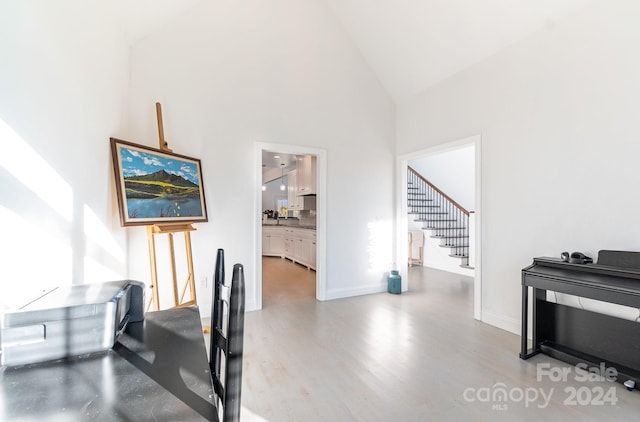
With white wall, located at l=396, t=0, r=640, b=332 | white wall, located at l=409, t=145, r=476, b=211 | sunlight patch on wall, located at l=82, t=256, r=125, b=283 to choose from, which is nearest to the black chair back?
sunlight patch on wall, located at l=82, t=256, r=125, b=283

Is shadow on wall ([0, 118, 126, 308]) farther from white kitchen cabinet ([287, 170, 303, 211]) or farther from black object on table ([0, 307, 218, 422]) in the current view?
white kitchen cabinet ([287, 170, 303, 211])

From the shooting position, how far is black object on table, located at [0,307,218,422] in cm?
72

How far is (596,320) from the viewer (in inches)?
95.4

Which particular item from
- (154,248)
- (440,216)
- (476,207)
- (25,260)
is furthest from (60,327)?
(440,216)

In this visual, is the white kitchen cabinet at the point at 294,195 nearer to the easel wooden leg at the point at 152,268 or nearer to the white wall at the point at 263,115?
the white wall at the point at 263,115

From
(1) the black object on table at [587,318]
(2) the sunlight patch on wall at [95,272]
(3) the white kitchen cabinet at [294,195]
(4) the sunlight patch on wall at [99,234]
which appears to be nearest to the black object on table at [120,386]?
(2) the sunlight patch on wall at [95,272]

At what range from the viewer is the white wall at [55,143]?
131 cm

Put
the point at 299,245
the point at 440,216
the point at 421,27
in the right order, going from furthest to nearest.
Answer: the point at 440,216 < the point at 299,245 < the point at 421,27

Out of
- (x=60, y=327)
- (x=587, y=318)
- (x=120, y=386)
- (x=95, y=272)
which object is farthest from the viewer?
(x=587, y=318)

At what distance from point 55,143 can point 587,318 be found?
409 centimetres

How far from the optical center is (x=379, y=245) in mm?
4559

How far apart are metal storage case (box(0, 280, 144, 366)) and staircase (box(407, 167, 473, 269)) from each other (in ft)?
20.8

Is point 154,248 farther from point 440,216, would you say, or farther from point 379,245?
point 440,216

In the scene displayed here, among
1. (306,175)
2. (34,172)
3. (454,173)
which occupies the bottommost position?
(34,172)
